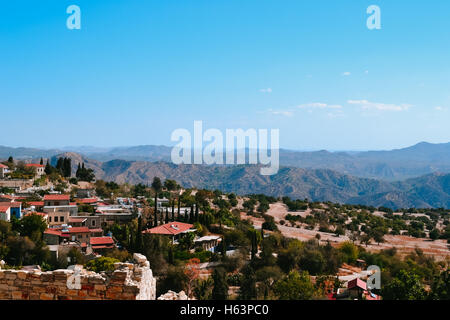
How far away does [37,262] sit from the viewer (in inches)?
907

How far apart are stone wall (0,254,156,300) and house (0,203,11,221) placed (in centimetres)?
2530

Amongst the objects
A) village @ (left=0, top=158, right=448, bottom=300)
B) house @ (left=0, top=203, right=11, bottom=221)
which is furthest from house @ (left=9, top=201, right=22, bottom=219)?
house @ (left=0, top=203, right=11, bottom=221)

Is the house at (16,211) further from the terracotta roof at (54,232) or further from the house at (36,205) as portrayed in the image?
the terracotta roof at (54,232)

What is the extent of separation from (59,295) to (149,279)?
6.08ft

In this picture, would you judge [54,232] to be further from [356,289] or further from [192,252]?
[356,289]

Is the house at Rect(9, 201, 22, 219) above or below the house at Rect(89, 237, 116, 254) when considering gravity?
above

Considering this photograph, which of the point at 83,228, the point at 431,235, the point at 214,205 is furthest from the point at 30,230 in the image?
the point at 431,235

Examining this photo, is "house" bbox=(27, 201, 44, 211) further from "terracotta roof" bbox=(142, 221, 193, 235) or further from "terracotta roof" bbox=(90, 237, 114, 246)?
"terracotta roof" bbox=(142, 221, 193, 235)

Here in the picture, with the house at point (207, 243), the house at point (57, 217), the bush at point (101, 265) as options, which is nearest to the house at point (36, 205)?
the house at point (57, 217)

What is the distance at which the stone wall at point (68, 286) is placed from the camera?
6.53m

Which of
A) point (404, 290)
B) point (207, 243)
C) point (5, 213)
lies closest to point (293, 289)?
point (404, 290)

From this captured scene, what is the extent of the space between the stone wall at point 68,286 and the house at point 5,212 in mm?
25300

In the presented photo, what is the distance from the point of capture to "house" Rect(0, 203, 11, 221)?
2828 centimetres
